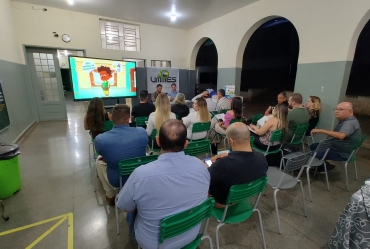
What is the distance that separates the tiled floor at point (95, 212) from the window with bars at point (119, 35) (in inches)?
197

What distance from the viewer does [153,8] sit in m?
5.61

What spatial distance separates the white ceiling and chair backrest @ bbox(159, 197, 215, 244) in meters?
5.62

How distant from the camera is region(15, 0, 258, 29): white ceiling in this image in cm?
515

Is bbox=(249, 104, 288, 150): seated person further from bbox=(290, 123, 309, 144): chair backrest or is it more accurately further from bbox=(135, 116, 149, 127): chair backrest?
bbox=(135, 116, 149, 127): chair backrest

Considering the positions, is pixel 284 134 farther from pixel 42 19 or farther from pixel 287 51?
pixel 287 51

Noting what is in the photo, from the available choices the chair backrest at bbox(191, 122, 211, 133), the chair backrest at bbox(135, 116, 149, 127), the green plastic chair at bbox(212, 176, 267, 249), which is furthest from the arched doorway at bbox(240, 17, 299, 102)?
the green plastic chair at bbox(212, 176, 267, 249)

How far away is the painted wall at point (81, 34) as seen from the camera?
540cm

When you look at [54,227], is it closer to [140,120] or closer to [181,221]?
[181,221]

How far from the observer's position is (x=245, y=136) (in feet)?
4.62

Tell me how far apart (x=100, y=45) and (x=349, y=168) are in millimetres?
7896

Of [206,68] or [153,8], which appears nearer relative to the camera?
[153,8]

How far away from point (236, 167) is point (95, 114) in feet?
7.75

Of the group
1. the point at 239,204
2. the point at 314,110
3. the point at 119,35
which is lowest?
the point at 239,204

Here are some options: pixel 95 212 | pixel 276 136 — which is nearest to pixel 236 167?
pixel 276 136
